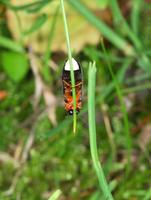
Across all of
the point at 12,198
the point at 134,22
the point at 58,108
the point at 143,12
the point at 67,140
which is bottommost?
the point at 12,198

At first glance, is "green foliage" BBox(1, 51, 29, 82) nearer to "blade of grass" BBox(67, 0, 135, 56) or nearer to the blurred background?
the blurred background

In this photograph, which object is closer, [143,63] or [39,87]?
[143,63]

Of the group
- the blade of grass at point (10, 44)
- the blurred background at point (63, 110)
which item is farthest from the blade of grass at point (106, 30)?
the blade of grass at point (10, 44)

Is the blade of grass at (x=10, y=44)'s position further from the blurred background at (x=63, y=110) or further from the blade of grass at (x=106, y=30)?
the blade of grass at (x=106, y=30)

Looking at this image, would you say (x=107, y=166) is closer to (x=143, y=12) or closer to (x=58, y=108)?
(x=58, y=108)

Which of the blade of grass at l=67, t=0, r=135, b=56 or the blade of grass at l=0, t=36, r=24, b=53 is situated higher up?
the blade of grass at l=0, t=36, r=24, b=53

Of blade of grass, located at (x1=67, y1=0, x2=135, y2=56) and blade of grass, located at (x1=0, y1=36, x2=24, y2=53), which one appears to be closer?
blade of grass, located at (x1=67, y1=0, x2=135, y2=56)

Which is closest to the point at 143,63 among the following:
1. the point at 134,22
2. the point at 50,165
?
the point at 134,22

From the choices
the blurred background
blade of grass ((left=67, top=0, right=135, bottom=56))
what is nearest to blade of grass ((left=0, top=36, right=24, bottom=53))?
the blurred background
